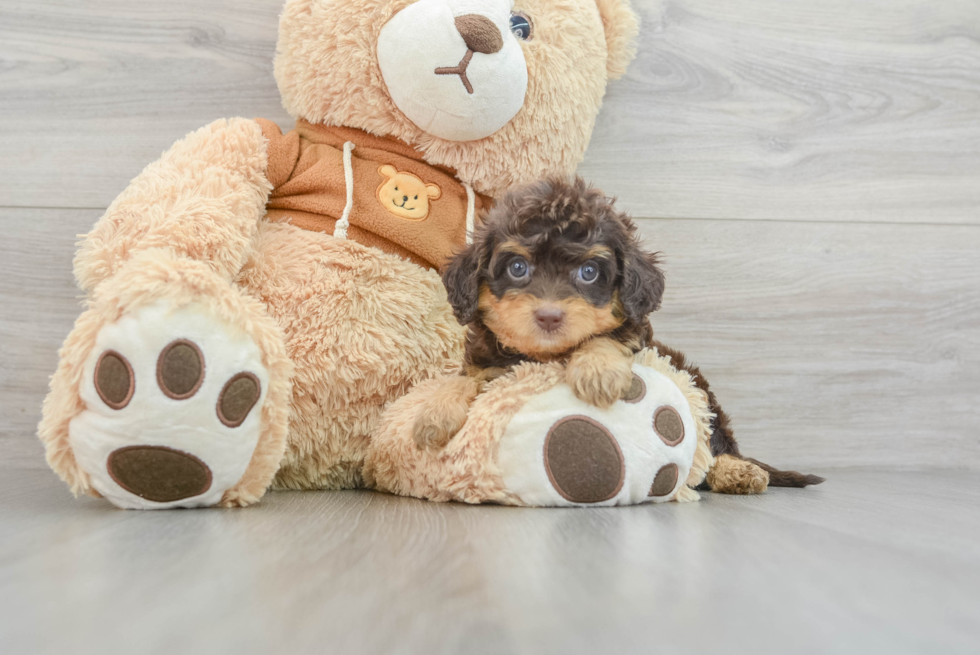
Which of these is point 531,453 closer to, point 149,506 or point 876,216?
point 149,506

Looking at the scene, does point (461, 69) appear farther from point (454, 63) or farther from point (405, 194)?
point (405, 194)

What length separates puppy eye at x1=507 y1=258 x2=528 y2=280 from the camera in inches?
43.4

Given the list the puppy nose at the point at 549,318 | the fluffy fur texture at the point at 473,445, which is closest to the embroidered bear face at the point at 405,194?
the fluffy fur texture at the point at 473,445

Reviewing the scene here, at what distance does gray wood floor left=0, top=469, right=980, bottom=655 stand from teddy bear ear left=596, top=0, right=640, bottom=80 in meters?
0.98

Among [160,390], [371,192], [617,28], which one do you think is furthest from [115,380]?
[617,28]

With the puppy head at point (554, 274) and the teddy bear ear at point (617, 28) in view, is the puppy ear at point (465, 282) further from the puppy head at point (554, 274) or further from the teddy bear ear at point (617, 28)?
the teddy bear ear at point (617, 28)

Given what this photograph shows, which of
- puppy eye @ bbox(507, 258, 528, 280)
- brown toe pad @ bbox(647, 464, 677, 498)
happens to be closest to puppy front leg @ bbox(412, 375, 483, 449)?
puppy eye @ bbox(507, 258, 528, 280)

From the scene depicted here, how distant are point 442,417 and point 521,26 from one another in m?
0.79

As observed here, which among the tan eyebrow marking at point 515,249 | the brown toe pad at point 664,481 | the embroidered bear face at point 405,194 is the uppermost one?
the embroidered bear face at point 405,194

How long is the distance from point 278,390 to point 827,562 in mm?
782

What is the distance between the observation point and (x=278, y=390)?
3.59ft

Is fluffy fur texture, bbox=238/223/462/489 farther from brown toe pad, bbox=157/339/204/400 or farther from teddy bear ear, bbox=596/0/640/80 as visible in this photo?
teddy bear ear, bbox=596/0/640/80

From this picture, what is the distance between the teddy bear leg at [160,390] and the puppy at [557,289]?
0.29 meters

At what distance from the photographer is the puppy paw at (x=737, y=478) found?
4.45 ft
